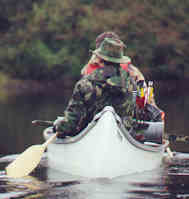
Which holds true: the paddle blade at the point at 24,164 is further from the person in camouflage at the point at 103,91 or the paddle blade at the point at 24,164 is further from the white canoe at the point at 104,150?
the person in camouflage at the point at 103,91

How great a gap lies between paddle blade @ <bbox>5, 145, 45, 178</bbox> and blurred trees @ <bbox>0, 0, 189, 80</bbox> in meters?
29.0

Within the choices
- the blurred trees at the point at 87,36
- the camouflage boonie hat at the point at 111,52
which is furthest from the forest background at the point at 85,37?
the camouflage boonie hat at the point at 111,52

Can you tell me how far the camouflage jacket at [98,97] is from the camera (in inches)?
319

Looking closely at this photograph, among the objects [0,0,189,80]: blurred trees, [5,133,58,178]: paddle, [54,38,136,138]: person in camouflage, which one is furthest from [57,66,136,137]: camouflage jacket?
[0,0,189,80]: blurred trees

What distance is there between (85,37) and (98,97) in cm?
3188

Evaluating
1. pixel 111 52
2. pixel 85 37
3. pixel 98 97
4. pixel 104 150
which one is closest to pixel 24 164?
pixel 104 150

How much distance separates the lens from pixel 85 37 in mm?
39812

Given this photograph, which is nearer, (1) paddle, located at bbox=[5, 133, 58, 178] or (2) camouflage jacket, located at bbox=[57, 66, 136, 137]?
(2) camouflage jacket, located at bbox=[57, 66, 136, 137]

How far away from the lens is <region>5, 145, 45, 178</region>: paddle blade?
27.2ft

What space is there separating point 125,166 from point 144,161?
55 cm

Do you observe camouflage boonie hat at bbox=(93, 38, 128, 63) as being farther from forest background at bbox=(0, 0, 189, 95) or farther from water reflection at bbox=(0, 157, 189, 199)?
forest background at bbox=(0, 0, 189, 95)

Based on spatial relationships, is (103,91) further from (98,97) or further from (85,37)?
(85,37)

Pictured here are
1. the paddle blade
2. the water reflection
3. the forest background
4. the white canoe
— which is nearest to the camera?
the water reflection

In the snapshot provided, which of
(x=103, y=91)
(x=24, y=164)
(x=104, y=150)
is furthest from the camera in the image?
(x=24, y=164)
